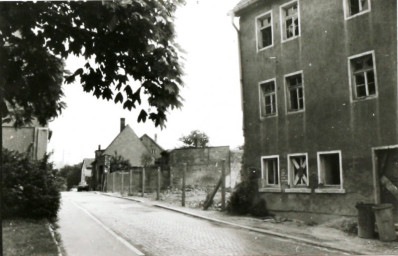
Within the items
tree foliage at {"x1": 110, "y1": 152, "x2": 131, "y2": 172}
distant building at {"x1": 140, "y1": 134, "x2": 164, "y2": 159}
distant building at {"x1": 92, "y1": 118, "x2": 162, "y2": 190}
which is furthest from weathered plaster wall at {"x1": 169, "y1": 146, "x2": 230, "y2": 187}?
distant building at {"x1": 140, "y1": 134, "x2": 164, "y2": 159}

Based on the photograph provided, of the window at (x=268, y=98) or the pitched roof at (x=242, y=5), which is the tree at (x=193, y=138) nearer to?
the pitched roof at (x=242, y=5)

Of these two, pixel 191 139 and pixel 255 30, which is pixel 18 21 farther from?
pixel 191 139

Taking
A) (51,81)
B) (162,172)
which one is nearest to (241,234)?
(51,81)

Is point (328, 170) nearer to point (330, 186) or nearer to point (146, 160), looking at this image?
point (330, 186)

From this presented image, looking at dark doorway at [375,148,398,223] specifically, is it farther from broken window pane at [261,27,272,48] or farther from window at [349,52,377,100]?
broken window pane at [261,27,272,48]

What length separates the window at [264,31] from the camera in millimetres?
17859

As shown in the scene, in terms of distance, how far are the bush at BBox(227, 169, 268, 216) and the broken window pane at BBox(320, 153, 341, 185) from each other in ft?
11.3

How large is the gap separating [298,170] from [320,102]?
9.37 ft

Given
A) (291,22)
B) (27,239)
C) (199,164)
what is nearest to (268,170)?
(291,22)

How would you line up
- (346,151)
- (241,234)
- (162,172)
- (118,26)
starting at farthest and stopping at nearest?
(162,172)
(346,151)
(241,234)
(118,26)

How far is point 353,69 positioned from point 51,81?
10150 millimetres

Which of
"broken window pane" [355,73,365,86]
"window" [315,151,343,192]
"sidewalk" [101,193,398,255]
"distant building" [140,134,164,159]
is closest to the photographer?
"sidewalk" [101,193,398,255]

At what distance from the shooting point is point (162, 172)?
37.7 meters

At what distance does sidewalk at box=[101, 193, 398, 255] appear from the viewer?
1016 cm
